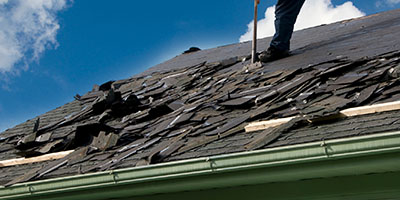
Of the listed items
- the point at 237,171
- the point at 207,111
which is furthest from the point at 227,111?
the point at 237,171

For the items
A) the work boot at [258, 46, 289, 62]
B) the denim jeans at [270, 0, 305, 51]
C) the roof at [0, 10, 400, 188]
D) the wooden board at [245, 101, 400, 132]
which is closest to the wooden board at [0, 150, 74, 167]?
the roof at [0, 10, 400, 188]

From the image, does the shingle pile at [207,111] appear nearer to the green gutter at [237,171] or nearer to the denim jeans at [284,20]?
the green gutter at [237,171]

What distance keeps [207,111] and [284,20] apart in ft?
8.82

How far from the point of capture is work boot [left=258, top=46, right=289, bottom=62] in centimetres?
623

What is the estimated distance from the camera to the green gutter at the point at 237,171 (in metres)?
2.67

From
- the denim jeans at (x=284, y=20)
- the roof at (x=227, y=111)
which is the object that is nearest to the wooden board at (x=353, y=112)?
the roof at (x=227, y=111)

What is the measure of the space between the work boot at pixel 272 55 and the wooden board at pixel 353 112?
2655 millimetres

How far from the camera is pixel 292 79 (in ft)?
15.6

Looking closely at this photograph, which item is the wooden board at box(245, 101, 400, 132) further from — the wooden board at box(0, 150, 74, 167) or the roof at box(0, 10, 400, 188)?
the wooden board at box(0, 150, 74, 167)

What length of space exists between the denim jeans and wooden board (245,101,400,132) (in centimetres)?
302

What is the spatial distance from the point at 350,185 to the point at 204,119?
67.2 inches

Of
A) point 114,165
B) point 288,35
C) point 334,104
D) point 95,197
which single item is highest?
point 288,35

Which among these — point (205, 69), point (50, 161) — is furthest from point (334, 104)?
point (205, 69)

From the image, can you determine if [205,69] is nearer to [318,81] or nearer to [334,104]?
[318,81]
